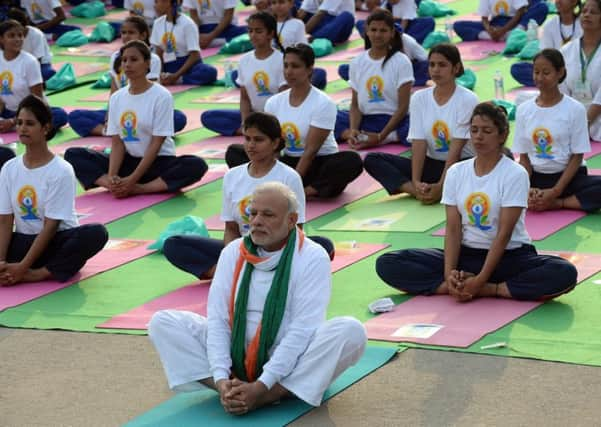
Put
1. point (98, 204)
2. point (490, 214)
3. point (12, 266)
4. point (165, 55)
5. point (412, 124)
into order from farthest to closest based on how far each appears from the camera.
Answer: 1. point (165, 55)
2. point (98, 204)
3. point (412, 124)
4. point (12, 266)
5. point (490, 214)

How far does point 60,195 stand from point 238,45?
23.6ft

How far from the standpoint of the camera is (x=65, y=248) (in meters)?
7.16

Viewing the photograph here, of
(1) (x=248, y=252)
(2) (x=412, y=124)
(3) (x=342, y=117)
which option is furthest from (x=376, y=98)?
(1) (x=248, y=252)

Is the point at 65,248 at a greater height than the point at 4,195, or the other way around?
the point at 4,195

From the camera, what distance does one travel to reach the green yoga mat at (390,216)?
785 centimetres

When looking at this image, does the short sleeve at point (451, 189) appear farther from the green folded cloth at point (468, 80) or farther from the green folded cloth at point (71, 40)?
the green folded cloth at point (71, 40)

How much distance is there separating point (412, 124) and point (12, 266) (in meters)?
2.76

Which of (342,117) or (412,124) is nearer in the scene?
(412,124)

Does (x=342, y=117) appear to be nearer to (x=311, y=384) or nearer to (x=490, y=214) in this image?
(x=490, y=214)

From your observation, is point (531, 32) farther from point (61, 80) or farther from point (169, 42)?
point (61, 80)

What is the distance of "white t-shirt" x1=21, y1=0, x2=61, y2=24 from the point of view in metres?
15.5

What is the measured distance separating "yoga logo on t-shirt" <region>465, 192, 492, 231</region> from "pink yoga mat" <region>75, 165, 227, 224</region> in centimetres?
294

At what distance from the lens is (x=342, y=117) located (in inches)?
399

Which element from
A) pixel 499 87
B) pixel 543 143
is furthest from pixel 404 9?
pixel 543 143
